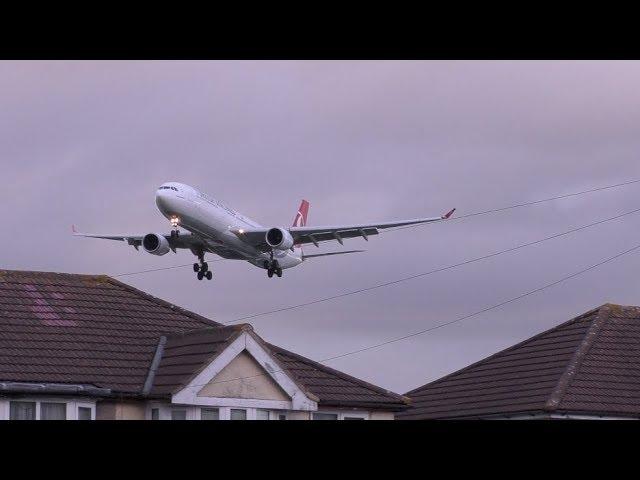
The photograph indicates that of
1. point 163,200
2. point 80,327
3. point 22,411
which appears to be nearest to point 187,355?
point 80,327

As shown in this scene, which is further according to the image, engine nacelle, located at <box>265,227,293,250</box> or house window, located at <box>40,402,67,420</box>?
engine nacelle, located at <box>265,227,293,250</box>

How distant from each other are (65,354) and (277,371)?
6.02 metres

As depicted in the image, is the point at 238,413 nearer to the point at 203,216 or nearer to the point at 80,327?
the point at 80,327

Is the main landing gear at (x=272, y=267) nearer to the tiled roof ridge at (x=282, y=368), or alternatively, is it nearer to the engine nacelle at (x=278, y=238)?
the engine nacelle at (x=278, y=238)

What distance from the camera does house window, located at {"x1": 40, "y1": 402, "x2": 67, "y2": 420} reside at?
33.2m

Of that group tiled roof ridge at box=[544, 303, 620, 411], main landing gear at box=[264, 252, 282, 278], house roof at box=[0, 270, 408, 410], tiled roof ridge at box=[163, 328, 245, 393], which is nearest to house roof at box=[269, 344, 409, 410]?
house roof at box=[0, 270, 408, 410]

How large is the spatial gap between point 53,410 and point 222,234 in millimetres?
29140

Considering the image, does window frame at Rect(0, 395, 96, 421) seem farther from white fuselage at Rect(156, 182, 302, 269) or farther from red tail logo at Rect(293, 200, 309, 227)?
red tail logo at Rect(293, 200, 309, 227)

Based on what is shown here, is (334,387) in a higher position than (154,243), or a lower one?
lower

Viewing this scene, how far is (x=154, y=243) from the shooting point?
211 ft

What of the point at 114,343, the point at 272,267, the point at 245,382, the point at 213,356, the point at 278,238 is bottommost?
the point at 245,382

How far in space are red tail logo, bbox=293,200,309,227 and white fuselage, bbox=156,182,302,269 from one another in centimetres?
2540
